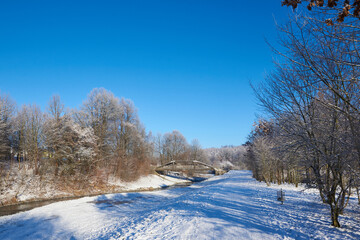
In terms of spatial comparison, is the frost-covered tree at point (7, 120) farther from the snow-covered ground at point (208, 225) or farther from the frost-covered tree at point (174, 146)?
the frost-covered tree at point (174, 146)

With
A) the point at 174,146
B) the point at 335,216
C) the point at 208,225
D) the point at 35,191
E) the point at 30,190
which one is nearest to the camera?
the point at 335,216

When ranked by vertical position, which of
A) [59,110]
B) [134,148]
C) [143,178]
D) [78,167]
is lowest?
[143,178]

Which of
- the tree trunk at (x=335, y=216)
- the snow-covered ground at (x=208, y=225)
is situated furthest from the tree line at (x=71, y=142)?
the tree trunk at (x=335, y=216)

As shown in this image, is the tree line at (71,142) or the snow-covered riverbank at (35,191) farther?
the tree line at (71,142)

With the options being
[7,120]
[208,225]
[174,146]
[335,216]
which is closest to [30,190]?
[7,120]

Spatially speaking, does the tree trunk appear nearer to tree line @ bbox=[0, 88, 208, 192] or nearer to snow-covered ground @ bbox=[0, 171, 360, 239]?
snow-covered ground @ bbox=[0, 171, 360, 239]

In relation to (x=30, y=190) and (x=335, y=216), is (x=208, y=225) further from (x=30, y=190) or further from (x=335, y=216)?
(x=30, y=190)

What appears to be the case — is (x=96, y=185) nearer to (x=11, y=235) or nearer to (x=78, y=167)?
(x=78, y=167)

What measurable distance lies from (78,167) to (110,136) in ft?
25.9

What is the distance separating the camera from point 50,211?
610 inches

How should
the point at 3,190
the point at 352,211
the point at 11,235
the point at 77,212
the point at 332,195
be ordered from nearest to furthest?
the point at 332,195 < the point at 352,211 < the point at 11,235 < the point at 77,212 < the point at 3,190

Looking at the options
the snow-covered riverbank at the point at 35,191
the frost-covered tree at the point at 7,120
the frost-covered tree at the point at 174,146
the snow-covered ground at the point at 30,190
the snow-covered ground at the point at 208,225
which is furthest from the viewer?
the frost-covered tree at the point at 174,146

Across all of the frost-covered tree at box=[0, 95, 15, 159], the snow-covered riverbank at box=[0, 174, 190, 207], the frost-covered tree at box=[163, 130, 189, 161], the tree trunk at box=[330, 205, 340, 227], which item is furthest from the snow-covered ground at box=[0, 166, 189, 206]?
the frost-covered tree at box=[163, 130, 189, 161]

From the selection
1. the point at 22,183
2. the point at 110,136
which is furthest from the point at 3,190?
the point at 110,136
